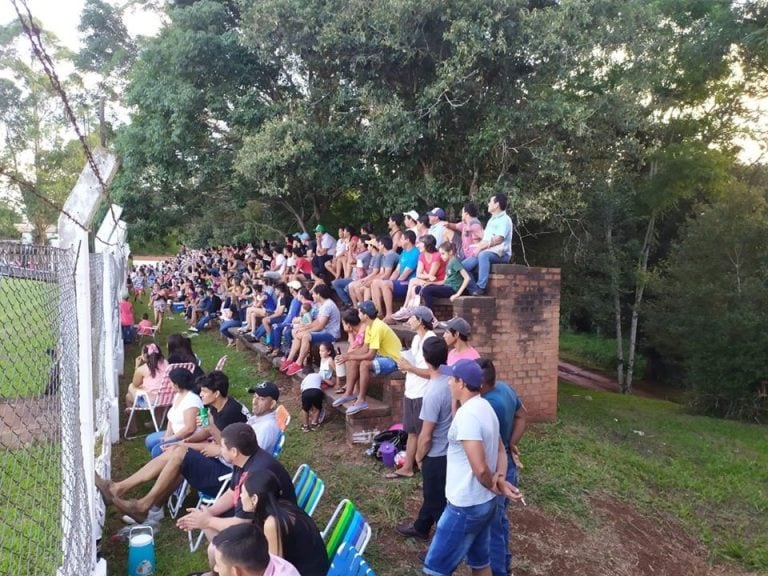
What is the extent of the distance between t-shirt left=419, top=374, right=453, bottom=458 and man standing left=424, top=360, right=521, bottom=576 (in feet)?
2.61

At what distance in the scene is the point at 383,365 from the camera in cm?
663

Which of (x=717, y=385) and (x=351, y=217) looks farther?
(x=351, y=217)

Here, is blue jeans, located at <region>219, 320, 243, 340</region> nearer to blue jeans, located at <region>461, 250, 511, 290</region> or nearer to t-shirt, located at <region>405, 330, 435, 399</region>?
blue jeans, located at <region>461, 250, 511, 290</region>

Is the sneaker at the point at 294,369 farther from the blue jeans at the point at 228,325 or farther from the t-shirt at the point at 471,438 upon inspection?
the t-shirt at the point at 471,438

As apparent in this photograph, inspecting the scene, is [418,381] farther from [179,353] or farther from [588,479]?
[179,353]

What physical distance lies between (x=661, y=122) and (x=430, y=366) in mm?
15653

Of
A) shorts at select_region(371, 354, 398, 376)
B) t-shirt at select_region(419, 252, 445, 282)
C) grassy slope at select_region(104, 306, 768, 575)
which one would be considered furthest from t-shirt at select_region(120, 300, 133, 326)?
shorts at select_region(371, 354, 398, 376)

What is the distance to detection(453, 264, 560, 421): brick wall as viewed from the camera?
750 centimetres

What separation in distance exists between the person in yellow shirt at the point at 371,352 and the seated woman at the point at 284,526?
334cm

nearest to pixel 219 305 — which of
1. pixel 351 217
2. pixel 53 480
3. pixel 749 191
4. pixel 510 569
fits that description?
pixel 351 217

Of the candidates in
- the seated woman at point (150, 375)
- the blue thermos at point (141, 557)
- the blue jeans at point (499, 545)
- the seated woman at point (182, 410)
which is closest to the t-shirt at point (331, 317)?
the seated woman at point (150, 375)

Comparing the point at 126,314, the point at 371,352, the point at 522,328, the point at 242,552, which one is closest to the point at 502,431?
the point at 242,552

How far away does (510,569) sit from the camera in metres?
4.43

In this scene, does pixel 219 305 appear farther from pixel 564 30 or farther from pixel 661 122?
pixel 661 122
